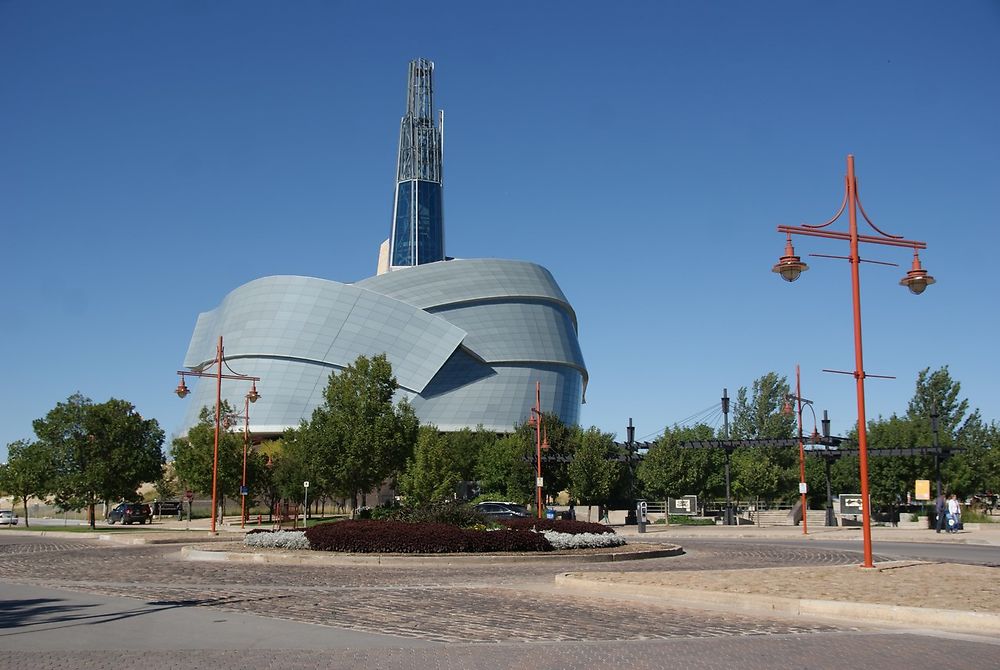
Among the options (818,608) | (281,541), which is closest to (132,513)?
(281,541)

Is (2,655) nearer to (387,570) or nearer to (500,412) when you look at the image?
(387,570)

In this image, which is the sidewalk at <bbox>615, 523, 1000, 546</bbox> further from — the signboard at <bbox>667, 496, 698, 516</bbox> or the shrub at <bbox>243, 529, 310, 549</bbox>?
the shrub at <bbox>243, 529, 310, 549</bbox>

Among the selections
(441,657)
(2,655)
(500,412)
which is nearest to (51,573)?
(2,655)

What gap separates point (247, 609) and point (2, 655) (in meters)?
4.54

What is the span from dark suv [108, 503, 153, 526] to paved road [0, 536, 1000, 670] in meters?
47.0

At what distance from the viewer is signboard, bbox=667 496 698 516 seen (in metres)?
62.6

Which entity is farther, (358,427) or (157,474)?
(157,474)

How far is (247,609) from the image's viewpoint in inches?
575

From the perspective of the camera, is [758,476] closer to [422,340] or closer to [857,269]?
[422,340]

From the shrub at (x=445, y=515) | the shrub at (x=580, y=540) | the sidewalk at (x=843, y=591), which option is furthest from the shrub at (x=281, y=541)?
the sidewalk at (x=843, y=591)

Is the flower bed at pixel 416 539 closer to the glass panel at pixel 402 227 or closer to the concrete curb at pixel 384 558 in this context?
the concrete curb at pixel 384 558

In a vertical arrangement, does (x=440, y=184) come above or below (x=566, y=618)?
above

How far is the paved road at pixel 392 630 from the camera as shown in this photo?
1030cm

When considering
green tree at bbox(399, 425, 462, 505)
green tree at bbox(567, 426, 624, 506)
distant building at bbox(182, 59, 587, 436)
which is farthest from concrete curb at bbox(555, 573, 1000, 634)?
distant building at bbox(182, 59, 587, 436)
